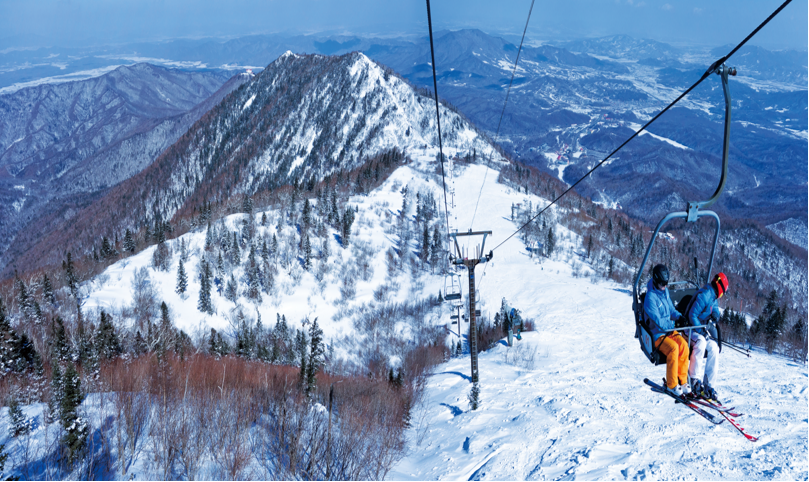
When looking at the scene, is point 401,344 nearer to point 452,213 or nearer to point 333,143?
point 452,213

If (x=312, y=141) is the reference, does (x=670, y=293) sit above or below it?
below

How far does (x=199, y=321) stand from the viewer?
58375 mm

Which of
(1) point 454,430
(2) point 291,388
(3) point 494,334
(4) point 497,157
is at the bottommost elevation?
(3) point 494,334

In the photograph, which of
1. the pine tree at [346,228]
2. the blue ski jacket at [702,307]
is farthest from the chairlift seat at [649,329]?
the pine tree at [346,228]

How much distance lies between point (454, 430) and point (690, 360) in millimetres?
9229

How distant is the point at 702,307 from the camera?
934 cm

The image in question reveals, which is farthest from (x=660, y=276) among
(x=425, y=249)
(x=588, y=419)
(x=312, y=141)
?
(x=312, y=141)

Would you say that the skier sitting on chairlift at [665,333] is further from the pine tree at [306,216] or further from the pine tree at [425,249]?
the pine tree at [306,216]

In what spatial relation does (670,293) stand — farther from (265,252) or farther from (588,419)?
(265,252)

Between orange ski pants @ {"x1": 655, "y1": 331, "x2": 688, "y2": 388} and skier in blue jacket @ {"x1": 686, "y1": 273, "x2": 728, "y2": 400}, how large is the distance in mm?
402

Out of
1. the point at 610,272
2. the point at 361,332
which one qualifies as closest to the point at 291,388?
the point at 361,332

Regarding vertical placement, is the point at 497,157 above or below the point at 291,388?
above

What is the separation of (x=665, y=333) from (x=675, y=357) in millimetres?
539

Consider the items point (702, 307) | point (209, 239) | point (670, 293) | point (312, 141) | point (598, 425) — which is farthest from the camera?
point (312, 141)
